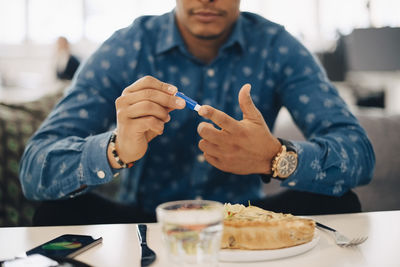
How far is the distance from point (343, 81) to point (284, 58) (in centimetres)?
291

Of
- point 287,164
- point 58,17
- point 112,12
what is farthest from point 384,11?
point 58,17

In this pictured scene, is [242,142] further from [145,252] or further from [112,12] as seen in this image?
[112,12]

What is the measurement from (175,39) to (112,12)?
6.72 m

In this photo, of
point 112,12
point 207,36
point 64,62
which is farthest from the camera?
point 112,12

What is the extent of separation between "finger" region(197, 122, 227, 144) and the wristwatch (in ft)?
0.50

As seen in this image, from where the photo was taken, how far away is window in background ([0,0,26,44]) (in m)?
7.69

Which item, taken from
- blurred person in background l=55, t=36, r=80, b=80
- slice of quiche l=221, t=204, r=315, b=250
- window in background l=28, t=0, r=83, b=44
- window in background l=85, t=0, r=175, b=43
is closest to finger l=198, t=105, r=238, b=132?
slice of quiche l=221, t=204, r=315, b=250

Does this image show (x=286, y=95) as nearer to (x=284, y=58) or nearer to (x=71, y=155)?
(x=284, y=58)

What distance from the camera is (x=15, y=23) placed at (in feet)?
25.6

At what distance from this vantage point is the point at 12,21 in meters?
7.78

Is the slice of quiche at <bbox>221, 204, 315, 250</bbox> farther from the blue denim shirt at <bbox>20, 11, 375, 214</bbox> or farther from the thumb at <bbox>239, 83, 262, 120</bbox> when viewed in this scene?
the blue denim shirt at <bbox>20, 11, 375, 214</bbox>

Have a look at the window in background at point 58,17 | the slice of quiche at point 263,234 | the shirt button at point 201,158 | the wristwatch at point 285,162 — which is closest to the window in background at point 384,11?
the shirt button at point 201,158

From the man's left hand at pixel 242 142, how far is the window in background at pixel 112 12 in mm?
6988

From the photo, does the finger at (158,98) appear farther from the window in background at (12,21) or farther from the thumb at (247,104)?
the window in background at (12,21)
